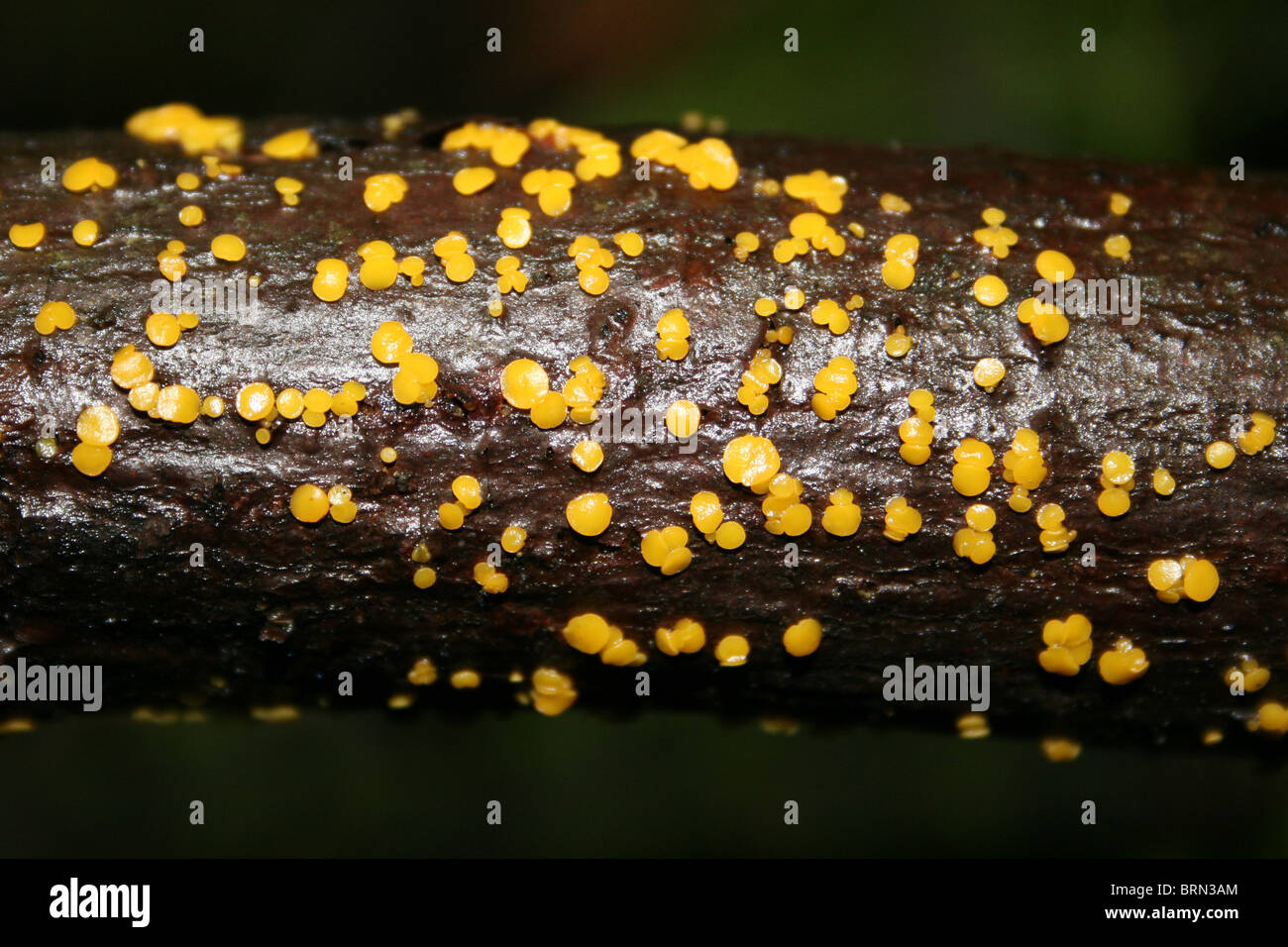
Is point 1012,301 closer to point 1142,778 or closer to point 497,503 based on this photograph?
point 497,503

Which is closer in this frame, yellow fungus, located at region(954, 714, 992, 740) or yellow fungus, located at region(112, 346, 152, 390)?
yellow fungus, located at region(112, 346, 152, 390)

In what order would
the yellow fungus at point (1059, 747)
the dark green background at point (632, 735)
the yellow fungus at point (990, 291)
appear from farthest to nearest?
the dark green background at point (632, 735) < the yellow fungus at point (1059, 747) < the yellow fungus at point (990, 291)

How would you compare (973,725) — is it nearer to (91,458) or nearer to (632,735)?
(91,458)

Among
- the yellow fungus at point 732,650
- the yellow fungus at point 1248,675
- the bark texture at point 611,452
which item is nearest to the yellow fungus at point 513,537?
the bark texture at point 611,452

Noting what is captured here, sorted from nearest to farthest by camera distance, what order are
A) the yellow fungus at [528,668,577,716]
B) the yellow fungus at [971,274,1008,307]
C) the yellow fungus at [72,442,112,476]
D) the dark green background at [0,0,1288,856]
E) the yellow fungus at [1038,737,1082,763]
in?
the yellow fungus at [72,442,112,476], the yellow fungus at [971,274,1008,307], the yellow fungus at [528,668,577,716], the yellow fungus at [1038,737,1082,763], the dark green background at [0,0,1288,856]

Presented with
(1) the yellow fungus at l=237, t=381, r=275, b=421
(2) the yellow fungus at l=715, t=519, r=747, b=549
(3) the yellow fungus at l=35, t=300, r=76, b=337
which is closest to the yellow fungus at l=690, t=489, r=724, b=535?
(2) the yellow fungus at l=715, t=519, r=747, b=549

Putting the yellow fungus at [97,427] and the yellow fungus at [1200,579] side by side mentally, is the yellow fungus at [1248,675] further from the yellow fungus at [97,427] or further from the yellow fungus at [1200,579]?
the yellow fungus at [97,427]

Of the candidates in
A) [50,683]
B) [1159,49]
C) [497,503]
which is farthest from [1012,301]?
[1159,49]

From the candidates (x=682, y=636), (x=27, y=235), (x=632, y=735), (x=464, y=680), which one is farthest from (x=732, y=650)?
(x=632, y=735)

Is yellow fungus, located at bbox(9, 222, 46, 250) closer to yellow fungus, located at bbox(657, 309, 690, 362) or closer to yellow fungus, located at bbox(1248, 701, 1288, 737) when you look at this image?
yellow fungus, located at bbox(657, 309, 690, 362)
